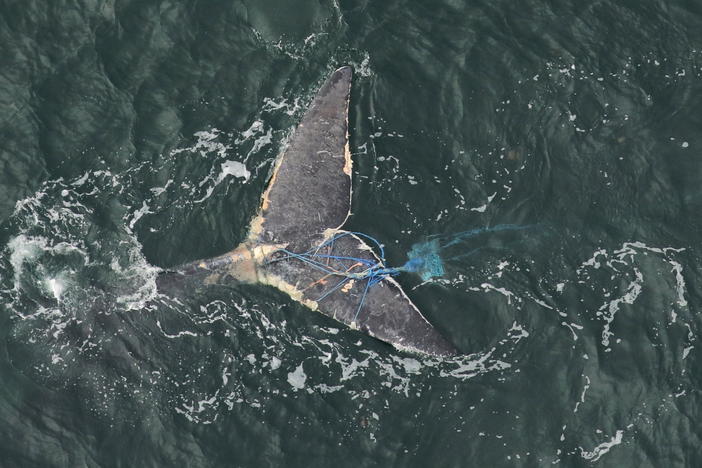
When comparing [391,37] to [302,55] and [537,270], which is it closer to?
[302,55]

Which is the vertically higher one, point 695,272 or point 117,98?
point 117,98

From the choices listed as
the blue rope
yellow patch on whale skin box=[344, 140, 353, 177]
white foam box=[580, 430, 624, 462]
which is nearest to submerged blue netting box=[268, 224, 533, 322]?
the blue rope

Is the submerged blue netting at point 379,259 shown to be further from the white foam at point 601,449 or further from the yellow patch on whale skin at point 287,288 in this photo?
the white foam at point 601,449

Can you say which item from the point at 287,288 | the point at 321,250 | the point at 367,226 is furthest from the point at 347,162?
the point at 287,288

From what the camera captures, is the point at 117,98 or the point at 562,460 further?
the point at 117,98

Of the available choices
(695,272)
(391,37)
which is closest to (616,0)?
(391,37)

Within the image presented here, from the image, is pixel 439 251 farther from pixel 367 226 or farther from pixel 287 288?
pixel 287 288
